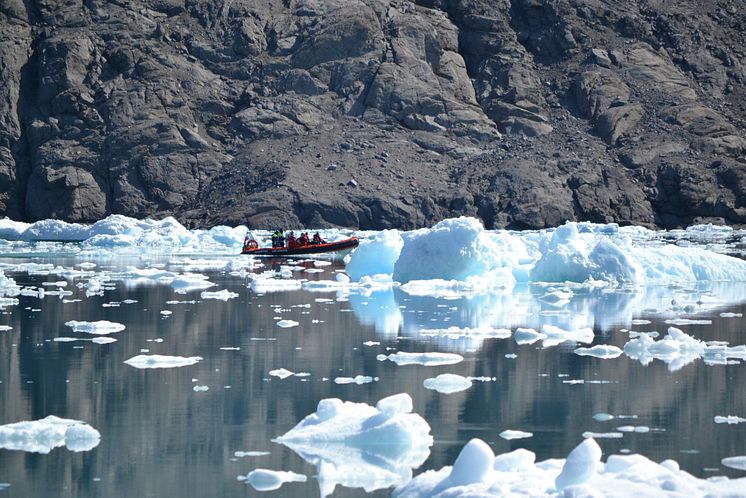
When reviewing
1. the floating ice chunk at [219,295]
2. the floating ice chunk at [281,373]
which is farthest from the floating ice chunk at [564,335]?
the floating ice chunk at [219,295]

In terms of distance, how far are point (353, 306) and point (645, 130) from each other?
55.2m

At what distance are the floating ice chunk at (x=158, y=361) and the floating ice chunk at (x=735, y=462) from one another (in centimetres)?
641

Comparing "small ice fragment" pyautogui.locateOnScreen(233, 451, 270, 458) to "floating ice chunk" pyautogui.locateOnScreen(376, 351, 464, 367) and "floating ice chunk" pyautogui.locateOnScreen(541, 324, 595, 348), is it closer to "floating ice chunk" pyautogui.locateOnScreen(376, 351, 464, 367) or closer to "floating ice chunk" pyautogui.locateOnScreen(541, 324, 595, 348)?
"floating ice chunk" pyautogui.locateOnScreen(376, 351, 464, 367)

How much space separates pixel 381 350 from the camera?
13.5 meters

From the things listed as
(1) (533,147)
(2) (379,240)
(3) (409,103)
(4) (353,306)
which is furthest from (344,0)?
(4) (353,306)

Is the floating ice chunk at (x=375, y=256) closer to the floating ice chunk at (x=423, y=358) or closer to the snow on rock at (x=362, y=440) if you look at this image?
the floating ice chunk at (x=423, y=358)

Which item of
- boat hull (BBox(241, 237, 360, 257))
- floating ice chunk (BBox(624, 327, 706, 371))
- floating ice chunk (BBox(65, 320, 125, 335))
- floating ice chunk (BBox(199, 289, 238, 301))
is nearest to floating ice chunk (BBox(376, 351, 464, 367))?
floating ice chunk (BBox(624, 327, 706, 371))

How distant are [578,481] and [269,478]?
213 cm

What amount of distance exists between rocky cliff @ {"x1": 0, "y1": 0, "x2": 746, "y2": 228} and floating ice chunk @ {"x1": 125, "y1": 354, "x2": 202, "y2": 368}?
50194 mm

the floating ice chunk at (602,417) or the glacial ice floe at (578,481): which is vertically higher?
the glacial ice floe at (578,481)

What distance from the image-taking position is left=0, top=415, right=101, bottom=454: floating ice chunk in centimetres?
834

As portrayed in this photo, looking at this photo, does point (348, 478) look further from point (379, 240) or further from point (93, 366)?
point (379, 240)

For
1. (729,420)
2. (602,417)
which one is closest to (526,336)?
(602,417)

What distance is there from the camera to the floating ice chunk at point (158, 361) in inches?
479
